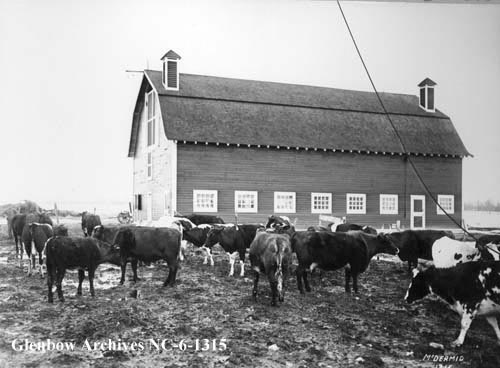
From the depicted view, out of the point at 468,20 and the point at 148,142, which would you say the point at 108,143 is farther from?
the point at 468,20

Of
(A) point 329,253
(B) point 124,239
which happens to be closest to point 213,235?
(B) point 124,239

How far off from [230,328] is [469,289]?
8.75ft

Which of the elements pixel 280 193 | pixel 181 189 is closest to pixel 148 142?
pixel 181 189

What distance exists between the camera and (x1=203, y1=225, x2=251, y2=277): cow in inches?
297

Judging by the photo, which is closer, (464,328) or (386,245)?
(464,328)

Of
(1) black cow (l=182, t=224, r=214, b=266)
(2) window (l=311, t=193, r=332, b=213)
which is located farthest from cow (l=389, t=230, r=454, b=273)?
(1) black cow (l=182, t=224, r=214, b=266)

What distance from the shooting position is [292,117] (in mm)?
9242

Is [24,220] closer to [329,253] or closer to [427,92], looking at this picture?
[329,253]

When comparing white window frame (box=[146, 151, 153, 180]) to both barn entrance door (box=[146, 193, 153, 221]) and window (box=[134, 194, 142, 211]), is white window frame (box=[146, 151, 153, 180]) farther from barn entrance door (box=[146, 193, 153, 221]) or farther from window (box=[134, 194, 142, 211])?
window (box=[134, 194, 142, 211])

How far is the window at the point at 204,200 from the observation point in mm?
10257

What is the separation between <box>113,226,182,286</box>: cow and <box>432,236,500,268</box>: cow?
12.7ft

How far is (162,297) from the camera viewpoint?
19.1 feet

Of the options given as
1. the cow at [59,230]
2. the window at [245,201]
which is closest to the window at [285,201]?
the window at [245,201]

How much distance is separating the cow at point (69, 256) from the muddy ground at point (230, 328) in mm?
281
